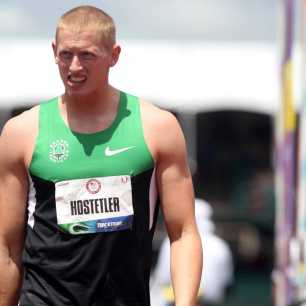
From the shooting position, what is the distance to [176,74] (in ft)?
49.7

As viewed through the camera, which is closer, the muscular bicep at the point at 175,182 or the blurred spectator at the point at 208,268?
the muscular bicep at the point at 175,182

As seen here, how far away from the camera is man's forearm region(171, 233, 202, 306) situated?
162 inches


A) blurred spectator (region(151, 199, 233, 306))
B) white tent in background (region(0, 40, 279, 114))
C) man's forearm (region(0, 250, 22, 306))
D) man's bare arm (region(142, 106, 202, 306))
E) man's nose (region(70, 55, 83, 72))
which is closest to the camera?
man's nose (region(70, 55, 83, 72))

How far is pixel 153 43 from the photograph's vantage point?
609 inches

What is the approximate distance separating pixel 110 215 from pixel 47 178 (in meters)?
0.24

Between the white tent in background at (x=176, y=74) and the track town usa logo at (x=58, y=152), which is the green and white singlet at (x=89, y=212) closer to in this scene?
the track town usa logo at (x=58, y=152)

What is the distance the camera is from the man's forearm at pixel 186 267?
411 cm

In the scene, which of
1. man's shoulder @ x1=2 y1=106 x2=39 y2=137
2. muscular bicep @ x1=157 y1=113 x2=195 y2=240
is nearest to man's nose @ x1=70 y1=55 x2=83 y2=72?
man's shoulder @ x1=2 y1=106 x2=39 y2=137

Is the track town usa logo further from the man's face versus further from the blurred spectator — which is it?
the blurred spectator

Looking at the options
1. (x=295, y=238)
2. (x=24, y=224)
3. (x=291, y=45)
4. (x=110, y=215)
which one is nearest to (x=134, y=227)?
(x=110, y=215)

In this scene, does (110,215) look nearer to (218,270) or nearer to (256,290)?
(218,270)

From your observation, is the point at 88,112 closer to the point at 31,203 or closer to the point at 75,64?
the point at 75,64

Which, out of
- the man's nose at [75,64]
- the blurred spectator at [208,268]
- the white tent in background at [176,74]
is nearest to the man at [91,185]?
the man's nose at [75,64]

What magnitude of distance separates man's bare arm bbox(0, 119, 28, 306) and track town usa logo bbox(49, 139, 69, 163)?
0.34ft
